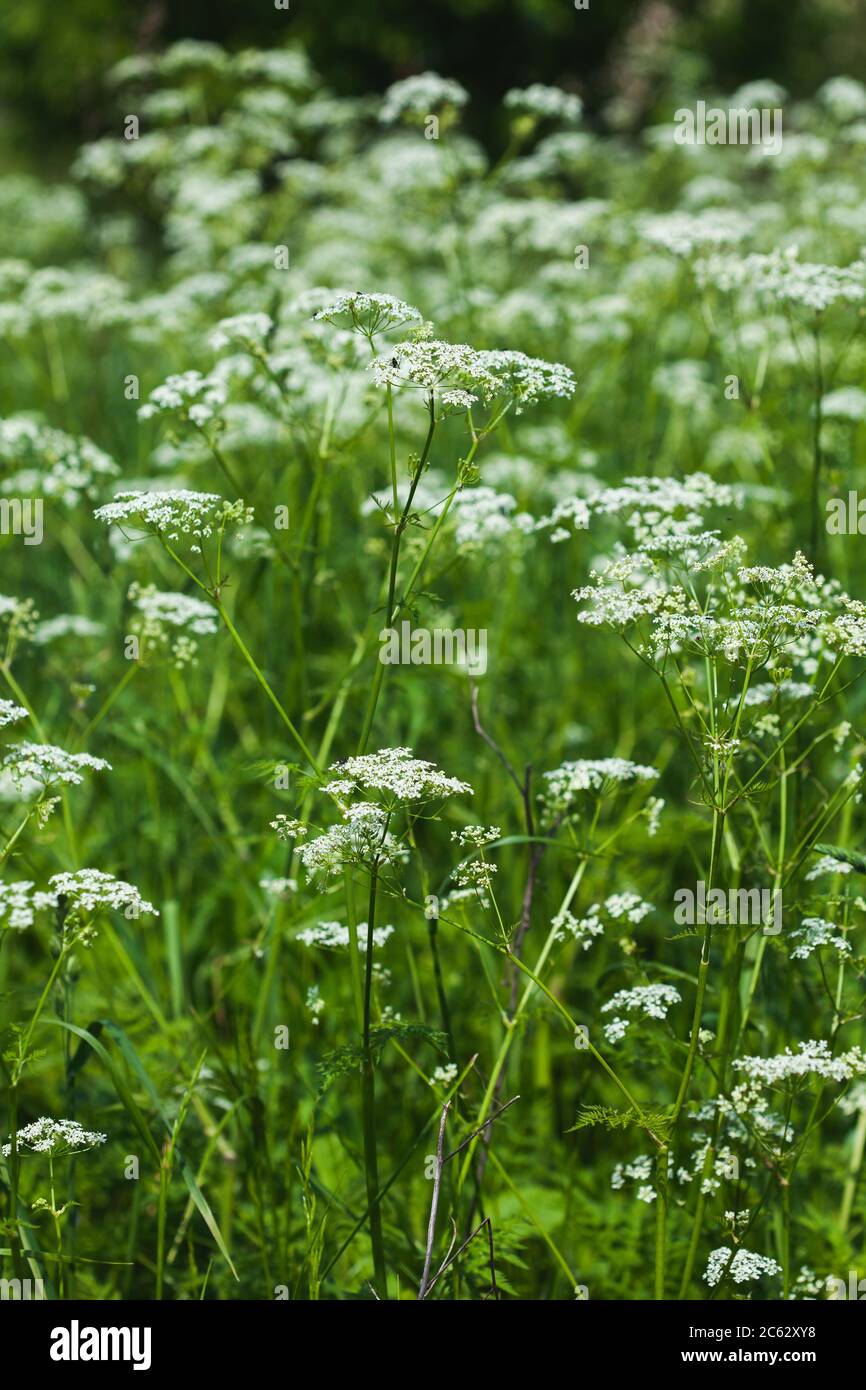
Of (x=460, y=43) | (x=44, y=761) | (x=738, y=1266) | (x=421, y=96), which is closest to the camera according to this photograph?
(x=738, y=1266)

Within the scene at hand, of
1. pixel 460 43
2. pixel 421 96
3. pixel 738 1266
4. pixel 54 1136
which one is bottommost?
pixel 738 1266

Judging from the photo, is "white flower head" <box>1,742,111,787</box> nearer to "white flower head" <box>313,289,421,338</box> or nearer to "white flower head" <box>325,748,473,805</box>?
"white flower head" <box>325,748,473,805</box>

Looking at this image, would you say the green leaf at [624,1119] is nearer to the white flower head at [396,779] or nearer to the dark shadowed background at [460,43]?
the white flower head at [396,779]

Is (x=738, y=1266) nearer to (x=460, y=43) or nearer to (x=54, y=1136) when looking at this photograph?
(x=54, y=1136)

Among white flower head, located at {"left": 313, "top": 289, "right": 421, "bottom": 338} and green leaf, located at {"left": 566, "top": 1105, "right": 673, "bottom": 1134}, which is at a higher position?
white flower head, located at {"left": 313, "top": 289, "right": 421, "bottom": 338}

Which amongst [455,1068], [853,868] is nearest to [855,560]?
[853,868]

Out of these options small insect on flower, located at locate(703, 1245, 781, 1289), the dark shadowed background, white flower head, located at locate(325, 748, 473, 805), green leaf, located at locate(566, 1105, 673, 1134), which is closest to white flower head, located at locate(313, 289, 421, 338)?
white flower head, located at locate(325, 748, 473, 805)

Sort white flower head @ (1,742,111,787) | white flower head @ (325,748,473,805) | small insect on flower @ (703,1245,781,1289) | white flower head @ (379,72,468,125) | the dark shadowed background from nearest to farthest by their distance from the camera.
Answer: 1. white flower head @ (325,748,473,805)
2. small insect on flower @ (703,1245,781,1289)
3. white flower head @ (1,742,111,787)
4. white flower head @ (379,72,468,125)
5. the dark shadowed background

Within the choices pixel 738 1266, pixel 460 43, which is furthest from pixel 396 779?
pixel 460 43

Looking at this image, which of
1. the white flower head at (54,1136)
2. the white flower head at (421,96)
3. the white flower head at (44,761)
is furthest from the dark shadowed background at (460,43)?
the white flower head at (54,1136)

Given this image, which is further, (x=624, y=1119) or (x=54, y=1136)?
(x=54, y=1136)
